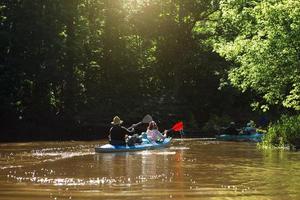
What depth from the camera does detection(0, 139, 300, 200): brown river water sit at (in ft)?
38.4

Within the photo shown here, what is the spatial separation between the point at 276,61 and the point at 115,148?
27.2 ft

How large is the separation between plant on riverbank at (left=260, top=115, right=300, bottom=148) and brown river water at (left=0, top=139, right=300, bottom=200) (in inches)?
116

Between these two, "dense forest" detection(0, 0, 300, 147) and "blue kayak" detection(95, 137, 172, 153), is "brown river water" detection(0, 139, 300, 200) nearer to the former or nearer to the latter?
"blue kayak" detection(95, 137, 172, 153)

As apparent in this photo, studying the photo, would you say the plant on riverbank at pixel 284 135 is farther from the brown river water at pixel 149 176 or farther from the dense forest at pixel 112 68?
the dense forest at pixel 112 68

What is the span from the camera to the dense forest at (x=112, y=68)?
42750 mm

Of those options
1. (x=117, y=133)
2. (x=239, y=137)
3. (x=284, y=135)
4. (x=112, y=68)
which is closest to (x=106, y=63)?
(x=112, y=68)

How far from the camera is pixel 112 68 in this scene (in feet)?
159

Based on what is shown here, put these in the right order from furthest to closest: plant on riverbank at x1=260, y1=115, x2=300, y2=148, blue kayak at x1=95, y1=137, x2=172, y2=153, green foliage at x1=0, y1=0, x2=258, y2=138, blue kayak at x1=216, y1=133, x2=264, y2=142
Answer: green foliage at x1=0, y1=0, x2=258, y2=138, blue kayak at x1=216, y1=133, x2=264, y2=142, plant on riverbank at x1=260, y1=115, x2=300, y2=148, blue kayak at x1=95, y1=137, x2=172, y2=153

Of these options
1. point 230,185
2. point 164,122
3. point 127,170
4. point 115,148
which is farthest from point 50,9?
point 230,185

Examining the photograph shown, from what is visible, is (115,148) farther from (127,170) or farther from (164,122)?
(164,122)

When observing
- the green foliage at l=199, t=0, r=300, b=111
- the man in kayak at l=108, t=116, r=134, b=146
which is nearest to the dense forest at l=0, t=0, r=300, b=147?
the green foliage at l=199, t=0, r=300, b=111

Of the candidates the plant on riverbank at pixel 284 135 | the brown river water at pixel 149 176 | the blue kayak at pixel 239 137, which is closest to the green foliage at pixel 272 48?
the plant on riverbank at pixel 284 135

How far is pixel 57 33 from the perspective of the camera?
43312 mm

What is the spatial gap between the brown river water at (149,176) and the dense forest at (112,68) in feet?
57.3
